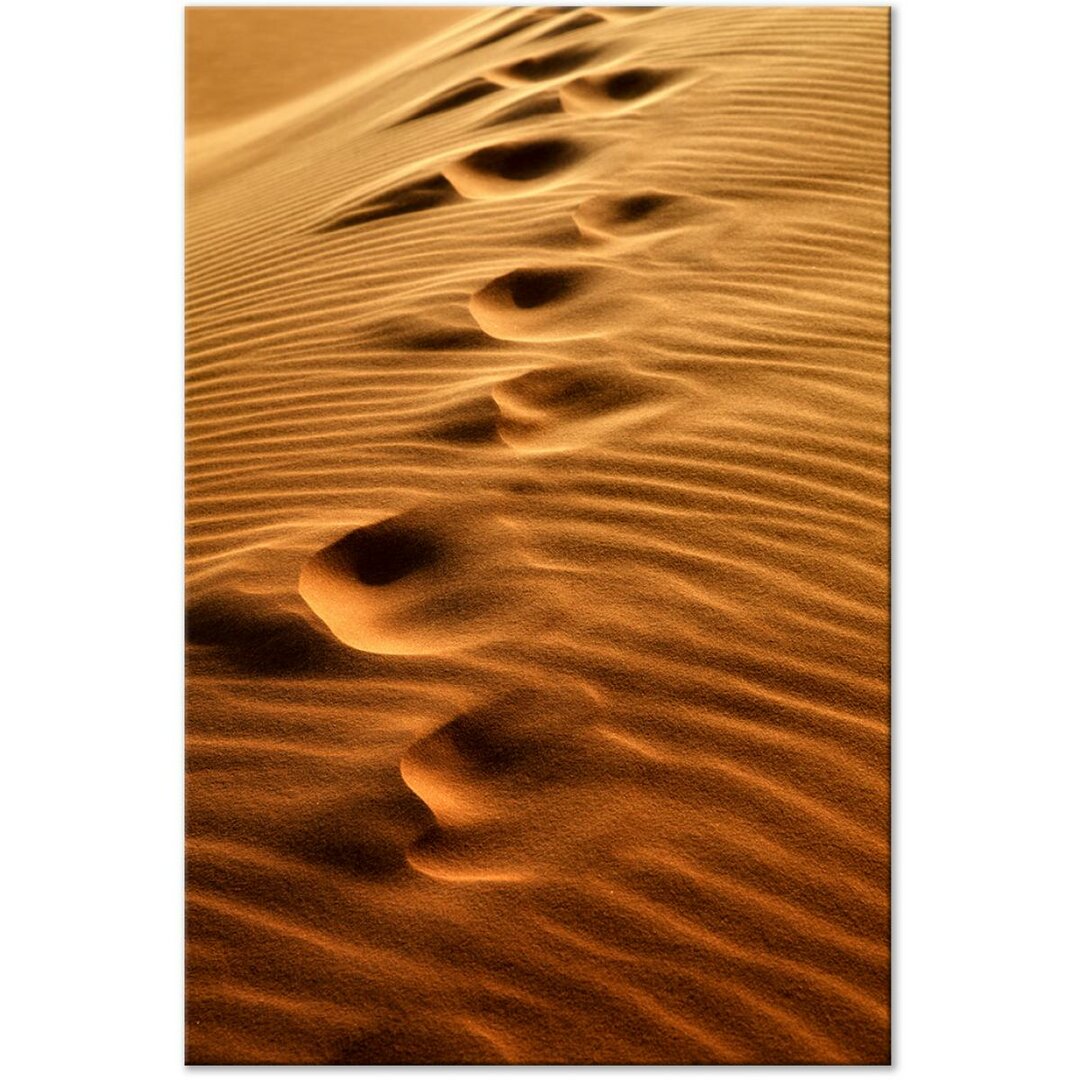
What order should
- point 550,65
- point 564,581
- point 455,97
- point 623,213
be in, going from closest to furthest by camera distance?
point 564,581 < point 623,213 < point 550,65 < point 455,97

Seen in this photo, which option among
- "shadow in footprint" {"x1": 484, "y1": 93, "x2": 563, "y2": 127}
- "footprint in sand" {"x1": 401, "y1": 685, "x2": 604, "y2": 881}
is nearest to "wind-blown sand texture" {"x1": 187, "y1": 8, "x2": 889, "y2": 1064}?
"footprint in sand" {"x1": 401, "y1": 685, "x2": 604, "y2": 881}

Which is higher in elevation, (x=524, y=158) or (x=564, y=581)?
(x=524, y=158)

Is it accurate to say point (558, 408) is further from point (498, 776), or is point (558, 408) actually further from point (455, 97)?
point (455, 97)

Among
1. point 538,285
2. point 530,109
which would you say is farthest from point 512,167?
point 538,285

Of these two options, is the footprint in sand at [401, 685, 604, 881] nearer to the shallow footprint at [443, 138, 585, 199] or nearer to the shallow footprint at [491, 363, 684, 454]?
the shallow footprint at [491, 363, 684, 454]
